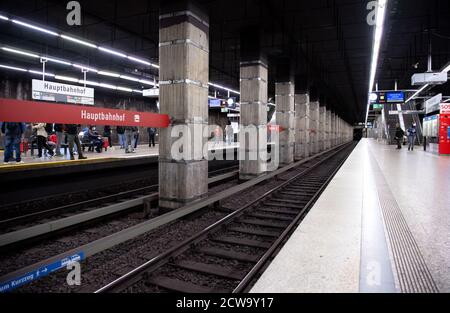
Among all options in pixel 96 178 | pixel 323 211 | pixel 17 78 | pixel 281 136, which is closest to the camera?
pixel 323 211

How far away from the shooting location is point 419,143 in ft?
97.5

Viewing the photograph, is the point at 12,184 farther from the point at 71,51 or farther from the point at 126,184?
the point at 71,51

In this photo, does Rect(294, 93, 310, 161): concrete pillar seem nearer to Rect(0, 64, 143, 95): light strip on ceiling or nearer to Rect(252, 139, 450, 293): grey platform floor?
Rect(252, 139, 450, 293): grey platform floor

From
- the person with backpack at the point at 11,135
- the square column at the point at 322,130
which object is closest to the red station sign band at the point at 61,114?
the person with backpack at the point at 11,135

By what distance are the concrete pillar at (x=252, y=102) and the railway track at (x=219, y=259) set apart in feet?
12.9

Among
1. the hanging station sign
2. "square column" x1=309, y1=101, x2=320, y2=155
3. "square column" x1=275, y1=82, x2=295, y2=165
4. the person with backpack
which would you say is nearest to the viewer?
the person with backpack

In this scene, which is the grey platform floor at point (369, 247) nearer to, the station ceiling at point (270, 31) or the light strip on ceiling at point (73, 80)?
the station ceiling at point (270, 31)

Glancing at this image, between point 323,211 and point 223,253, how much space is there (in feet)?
7.55

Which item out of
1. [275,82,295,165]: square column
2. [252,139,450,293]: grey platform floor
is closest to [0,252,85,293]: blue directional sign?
[252,139,450,293]: grey platform floor

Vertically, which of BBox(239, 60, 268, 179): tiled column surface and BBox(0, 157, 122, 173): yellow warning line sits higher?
BBox(239, 60, 268, 179): tiled column surface

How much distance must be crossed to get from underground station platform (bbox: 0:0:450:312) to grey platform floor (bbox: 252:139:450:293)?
2cm

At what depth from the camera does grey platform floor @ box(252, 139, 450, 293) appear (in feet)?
9.29

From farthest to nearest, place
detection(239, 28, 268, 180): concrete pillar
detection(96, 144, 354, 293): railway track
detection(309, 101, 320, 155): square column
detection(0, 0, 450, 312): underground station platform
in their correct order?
detection(309, 101, 320, 155): square column
detection(239, 28, 268, 180): concrete pillar
detection(96, 144, 354, 293): railway track
detection(0, 0, 450, 312): underground station platform
